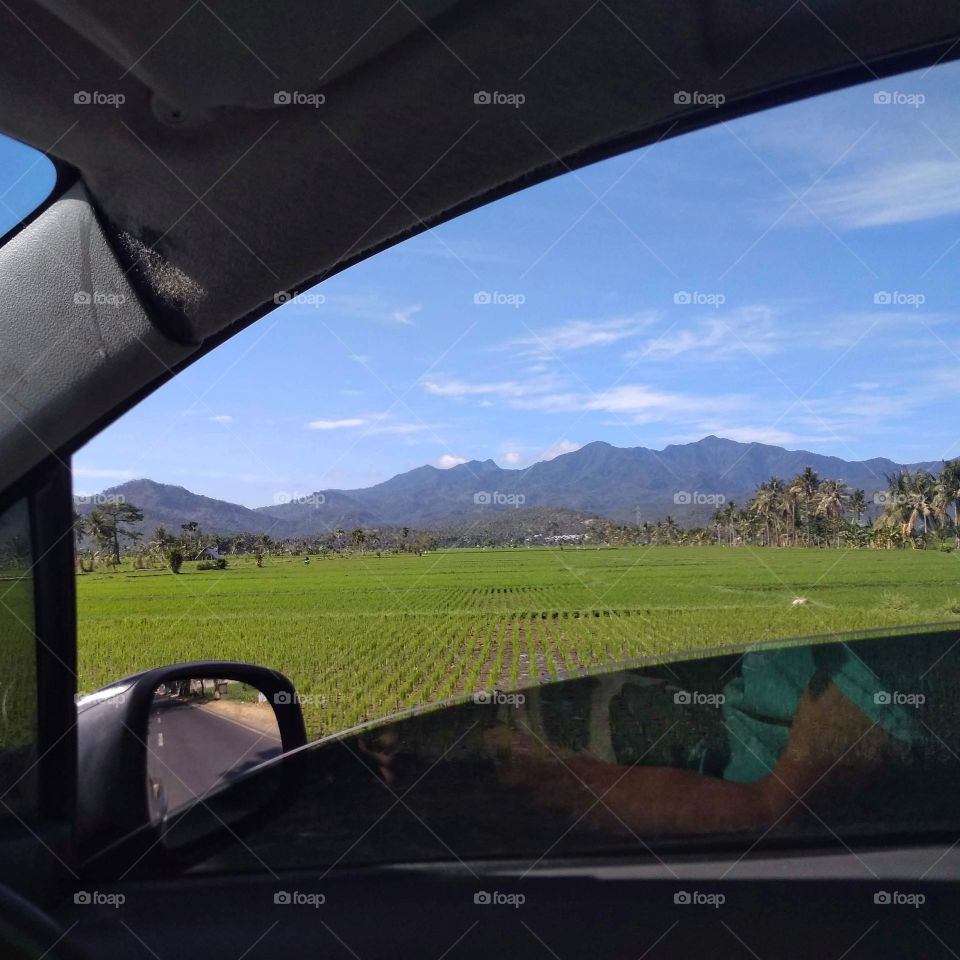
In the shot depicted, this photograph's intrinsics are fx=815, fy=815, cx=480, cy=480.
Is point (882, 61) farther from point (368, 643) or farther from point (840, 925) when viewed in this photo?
point (368, 643)

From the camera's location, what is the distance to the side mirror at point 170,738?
1421 mm

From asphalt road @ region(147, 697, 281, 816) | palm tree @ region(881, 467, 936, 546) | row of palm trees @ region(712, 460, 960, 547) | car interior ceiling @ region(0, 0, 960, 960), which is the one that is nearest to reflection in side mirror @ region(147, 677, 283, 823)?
asphalt road @ region(147, 697, 281, 816)

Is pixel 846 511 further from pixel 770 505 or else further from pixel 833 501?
pixel 770 505

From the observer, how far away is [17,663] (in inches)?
50.9

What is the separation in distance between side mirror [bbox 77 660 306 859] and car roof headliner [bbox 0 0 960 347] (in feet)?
2.13

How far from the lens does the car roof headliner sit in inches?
46.3

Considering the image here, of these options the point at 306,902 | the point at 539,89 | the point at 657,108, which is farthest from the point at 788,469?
the point at 306,902

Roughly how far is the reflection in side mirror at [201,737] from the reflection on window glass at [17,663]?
0.21m

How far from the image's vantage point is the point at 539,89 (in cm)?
128

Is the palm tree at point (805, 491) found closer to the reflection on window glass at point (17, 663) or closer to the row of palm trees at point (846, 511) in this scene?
the row of palm trees at point (846, 511)

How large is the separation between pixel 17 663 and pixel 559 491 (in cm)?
145

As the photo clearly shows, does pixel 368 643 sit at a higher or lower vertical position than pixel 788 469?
lower

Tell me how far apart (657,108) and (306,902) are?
167 centimetres

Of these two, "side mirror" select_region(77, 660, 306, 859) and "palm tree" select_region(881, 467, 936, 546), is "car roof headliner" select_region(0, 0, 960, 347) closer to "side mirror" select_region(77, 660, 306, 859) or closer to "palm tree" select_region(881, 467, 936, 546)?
"side mirror" select_region(77, 660, 306, 859)
